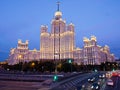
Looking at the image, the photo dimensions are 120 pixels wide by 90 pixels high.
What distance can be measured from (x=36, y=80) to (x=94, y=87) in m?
22.9

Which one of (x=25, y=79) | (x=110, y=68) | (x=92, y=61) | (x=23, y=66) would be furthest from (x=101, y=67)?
(x=25, y=79)

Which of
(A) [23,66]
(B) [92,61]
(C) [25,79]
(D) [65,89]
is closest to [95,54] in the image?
(B) [92,61]

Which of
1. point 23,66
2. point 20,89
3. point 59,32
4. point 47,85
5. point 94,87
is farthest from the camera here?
point 59,32

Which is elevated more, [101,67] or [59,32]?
[59,32]

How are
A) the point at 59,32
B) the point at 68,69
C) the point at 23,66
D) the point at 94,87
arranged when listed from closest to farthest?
the point at 94,87, the point at 68,69, the point at 23,66, the point at 59,32

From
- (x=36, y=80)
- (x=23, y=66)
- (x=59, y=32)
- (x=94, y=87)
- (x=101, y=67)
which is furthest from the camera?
(x=59, y=32)

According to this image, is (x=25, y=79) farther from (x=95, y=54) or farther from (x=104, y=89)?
(x=95, y=54)

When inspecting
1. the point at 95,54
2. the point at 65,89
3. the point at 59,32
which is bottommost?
the point at 65,89

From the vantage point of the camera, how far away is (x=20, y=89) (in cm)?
4231

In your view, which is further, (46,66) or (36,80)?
(46,66)

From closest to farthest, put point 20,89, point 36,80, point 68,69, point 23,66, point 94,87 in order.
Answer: point 94,87, point 20,89, point 36,80, point 68,69, point 23,66

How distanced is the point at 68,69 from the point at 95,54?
Answer: 90.0 metres

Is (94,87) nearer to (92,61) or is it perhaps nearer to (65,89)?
(65,89)

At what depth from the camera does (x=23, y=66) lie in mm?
128500
